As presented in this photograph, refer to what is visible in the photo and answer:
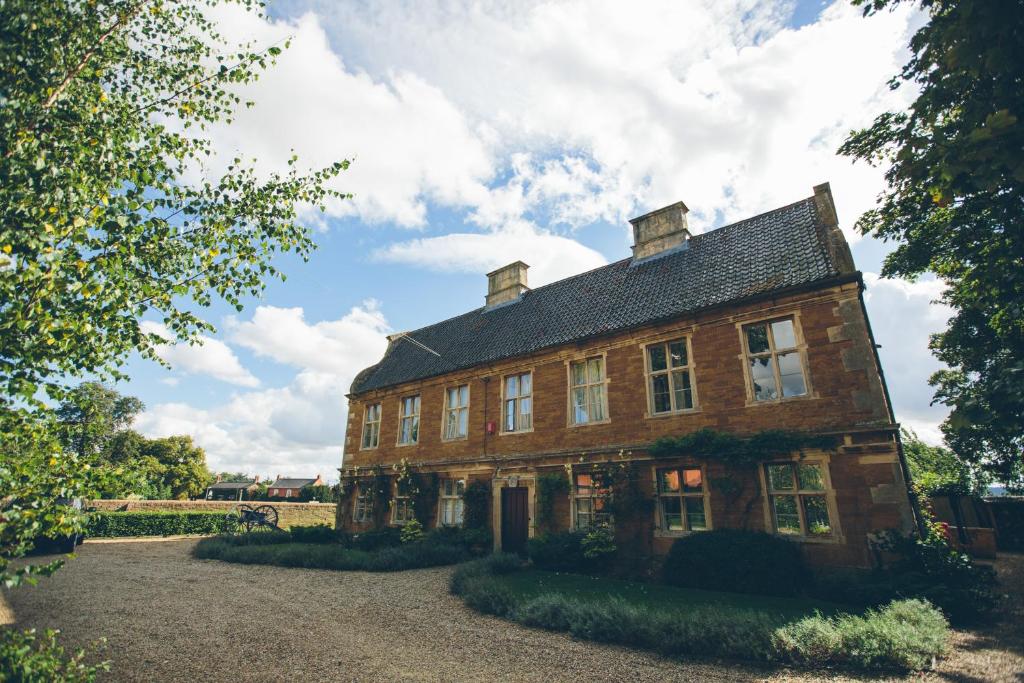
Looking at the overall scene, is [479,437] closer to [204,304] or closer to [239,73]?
[204,304]

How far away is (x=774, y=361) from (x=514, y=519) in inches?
355

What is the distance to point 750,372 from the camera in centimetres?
1198

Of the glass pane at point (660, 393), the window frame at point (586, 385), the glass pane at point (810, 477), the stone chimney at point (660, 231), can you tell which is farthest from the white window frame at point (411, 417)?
the glass pane at point (810, 477)

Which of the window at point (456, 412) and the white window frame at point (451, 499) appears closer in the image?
the white window frame at point (451, 499)

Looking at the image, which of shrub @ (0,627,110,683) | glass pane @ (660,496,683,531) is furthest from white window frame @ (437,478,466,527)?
shrub @ (0,627,110,683)

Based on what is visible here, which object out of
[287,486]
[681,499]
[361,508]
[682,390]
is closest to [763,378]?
[682,390]

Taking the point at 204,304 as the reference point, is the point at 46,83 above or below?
above

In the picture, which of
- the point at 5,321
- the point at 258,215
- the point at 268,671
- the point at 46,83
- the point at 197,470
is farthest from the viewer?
the point at 197,470

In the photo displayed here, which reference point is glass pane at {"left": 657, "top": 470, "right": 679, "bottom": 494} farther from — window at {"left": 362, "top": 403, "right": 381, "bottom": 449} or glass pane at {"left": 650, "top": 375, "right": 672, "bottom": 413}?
window at {"left": 362, "top": 403, "right": 381, "bottom": 449}

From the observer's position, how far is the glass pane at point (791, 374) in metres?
11.3

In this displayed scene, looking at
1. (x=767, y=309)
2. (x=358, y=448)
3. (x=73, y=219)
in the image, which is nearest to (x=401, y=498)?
(x=358, y=448)

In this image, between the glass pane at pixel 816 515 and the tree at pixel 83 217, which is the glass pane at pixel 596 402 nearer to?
the glass pane at pixel 816 515

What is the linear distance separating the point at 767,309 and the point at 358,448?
57.2 feet

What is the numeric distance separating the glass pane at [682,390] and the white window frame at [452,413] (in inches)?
313
